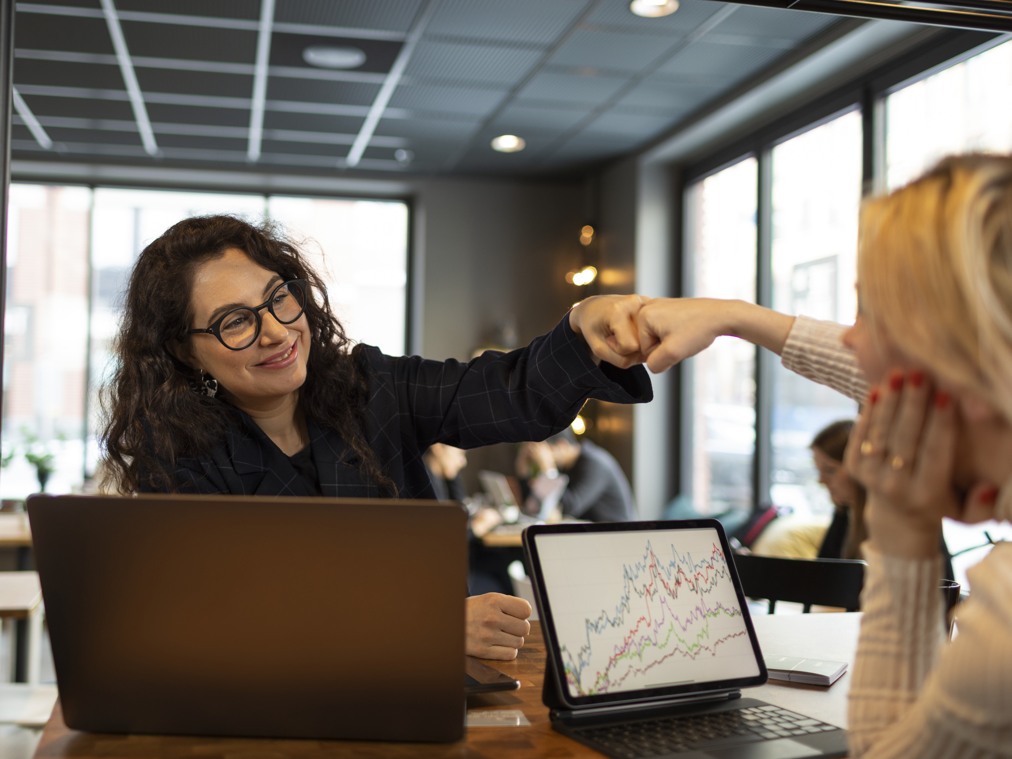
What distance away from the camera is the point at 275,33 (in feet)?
14.9

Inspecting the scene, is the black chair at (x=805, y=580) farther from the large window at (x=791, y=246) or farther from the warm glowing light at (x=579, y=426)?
the warm glowing light at (x=579, y=426)

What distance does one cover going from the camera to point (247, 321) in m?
1.59

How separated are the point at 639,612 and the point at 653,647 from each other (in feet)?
0.13

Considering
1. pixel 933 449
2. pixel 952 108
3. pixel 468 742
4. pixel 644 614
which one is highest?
pixel 952 108

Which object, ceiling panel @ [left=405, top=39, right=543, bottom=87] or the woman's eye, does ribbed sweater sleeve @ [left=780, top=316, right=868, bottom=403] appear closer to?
the woman's eye

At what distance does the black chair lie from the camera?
2.09 m

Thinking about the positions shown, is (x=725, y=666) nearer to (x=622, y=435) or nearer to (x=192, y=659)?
(x=192, y=659)

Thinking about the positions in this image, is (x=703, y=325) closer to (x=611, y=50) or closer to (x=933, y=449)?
(x=933, y=449)

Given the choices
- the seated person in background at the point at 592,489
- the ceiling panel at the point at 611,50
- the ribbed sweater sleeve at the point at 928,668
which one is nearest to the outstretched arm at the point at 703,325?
the ribbed sweater sleeve at the point at 928,668

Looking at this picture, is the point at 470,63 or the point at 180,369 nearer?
the point at 180,369

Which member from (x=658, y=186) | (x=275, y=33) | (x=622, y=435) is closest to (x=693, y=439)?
(x=622, y=435)

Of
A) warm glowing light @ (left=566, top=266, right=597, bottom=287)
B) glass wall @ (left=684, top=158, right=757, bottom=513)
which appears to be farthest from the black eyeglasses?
warm glowing light @ (left=566, top=266, right=597, bottom=287)

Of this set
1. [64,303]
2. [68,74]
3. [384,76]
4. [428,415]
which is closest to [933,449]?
[428,415]

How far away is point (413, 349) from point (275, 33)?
3.44 metres
